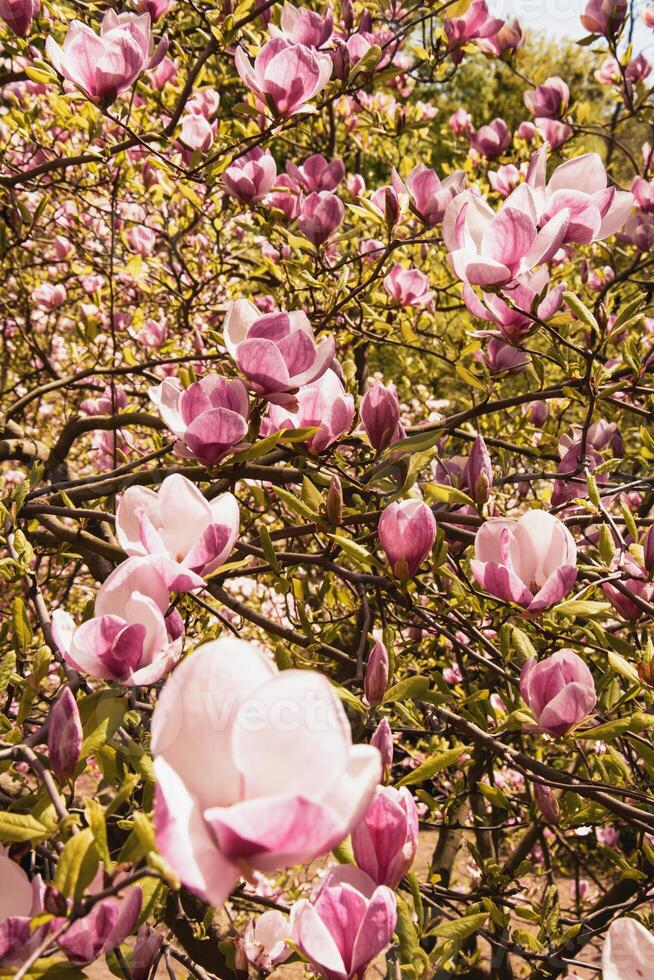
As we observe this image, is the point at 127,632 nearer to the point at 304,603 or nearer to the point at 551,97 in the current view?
the point at 304,603

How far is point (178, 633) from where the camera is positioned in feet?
2.70

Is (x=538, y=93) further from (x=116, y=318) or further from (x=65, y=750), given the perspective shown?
(x=65, y=750)

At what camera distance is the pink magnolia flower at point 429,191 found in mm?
1526

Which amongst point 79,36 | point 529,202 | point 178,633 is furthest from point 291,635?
point 79,36

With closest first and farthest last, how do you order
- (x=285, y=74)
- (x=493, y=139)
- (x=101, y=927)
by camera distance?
(x=101, y=927) → (x=285, y=74) → (x=493, y=139)

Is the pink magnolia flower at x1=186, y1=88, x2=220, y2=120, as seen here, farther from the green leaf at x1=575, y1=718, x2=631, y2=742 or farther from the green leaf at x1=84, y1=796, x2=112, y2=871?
the green leaf at x1=84, y1=796, x2=112, y2=871

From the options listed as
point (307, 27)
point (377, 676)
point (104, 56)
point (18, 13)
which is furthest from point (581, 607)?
point (18, 13)

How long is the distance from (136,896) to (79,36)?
1.26 metres

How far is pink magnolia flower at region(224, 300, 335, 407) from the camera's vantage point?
0.98 meters

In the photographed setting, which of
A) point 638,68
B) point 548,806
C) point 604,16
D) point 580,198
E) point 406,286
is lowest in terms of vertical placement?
point 548,806

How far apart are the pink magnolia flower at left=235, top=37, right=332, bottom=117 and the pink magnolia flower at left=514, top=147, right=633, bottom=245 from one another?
0.47m

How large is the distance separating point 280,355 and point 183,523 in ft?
0.91

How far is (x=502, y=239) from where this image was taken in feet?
3.31

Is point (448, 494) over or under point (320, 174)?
under
